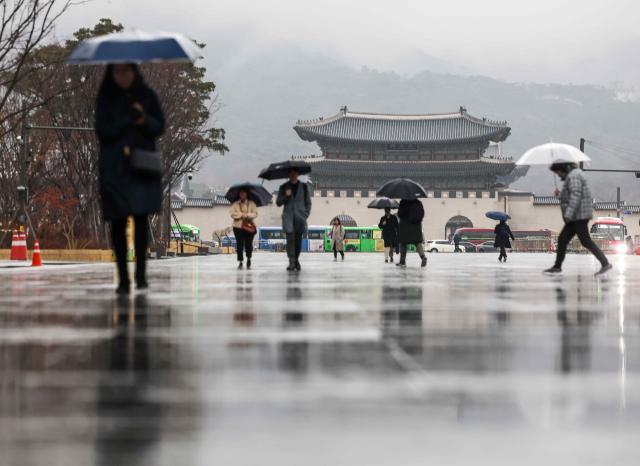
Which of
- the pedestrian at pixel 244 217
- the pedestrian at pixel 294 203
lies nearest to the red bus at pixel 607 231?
the pedestrian at pixel 244 217

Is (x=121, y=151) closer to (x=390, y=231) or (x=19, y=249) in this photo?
(x=19, y=249)

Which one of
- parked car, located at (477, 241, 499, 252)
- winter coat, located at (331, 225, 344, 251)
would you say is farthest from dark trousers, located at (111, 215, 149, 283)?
parked car, located at (477, 241, 499, 252)

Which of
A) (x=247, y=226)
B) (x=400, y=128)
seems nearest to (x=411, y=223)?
(x=247, y=226)

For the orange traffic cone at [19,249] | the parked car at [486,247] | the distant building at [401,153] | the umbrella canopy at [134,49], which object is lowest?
the parked car at [486,247]

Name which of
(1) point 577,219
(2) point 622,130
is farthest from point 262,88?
(1) point 577,219

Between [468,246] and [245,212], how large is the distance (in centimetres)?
5079

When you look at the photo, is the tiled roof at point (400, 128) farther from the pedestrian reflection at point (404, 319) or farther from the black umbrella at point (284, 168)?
the pedestrian reflection at point (404, 319)

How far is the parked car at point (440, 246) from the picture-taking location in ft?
209

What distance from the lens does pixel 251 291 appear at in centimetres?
785

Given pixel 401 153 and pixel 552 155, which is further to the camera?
pixel 401 153

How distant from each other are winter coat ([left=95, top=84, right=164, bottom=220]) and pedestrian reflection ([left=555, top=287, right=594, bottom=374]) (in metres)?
3.27

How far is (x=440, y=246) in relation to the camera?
64.0 metres

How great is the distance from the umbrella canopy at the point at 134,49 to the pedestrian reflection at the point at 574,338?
383 centimetres

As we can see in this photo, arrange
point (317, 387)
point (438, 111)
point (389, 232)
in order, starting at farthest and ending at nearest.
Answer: point (438, 111) → point (389, 232) → point (317, 387)
